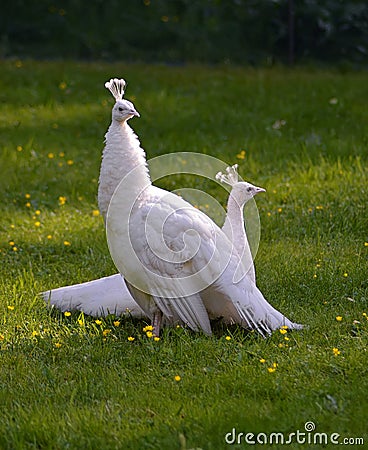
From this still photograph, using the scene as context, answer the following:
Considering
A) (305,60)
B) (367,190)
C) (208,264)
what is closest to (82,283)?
(208,264)

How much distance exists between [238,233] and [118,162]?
2.63ft

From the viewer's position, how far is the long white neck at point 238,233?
182 inches

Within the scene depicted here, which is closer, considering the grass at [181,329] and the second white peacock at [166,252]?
the grass at [181,329]

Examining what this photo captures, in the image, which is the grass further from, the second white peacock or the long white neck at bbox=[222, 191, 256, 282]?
the long white neck at bbox=[222, 191, 256, 282]

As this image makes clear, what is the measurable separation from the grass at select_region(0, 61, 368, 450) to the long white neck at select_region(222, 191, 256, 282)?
398 millimetres

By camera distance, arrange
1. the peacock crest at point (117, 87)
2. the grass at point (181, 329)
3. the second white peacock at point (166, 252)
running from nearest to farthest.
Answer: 1. the grass at point (181, 329)
2. the second white peacock at point (166, 252)
3. the peacock crest at point (117, 87)

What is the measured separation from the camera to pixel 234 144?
8.62m

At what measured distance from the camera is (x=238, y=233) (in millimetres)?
4676

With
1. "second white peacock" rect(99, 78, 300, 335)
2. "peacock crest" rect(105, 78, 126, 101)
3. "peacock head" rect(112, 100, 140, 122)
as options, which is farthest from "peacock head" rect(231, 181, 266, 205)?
"peacock crest" rect(105, 78, 126, 101)

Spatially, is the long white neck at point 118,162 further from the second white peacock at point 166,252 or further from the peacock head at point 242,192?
the peacock head at point 242,192

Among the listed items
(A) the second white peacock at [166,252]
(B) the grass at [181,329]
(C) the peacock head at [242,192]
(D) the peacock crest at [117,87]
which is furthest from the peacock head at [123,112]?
(B) the grass at [181,329]

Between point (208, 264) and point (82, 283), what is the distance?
1.17m

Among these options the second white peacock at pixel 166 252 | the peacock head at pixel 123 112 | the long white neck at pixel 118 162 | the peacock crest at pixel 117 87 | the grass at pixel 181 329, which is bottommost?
the grass at pixel 181 329

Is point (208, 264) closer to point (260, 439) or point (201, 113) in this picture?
point (260, 439)
